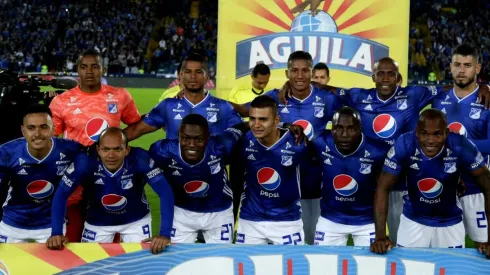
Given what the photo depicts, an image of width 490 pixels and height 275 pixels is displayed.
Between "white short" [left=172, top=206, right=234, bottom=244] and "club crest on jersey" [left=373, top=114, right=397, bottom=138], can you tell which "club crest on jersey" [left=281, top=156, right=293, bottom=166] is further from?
"club crest on jersey" [left=373, top=114, right=397, bottom=138]

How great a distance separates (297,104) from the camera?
580 cm

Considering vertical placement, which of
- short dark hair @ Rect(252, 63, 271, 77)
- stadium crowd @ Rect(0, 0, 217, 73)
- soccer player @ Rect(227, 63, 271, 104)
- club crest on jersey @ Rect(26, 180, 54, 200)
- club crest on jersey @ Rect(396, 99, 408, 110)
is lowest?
club crest on jersey @ Rect(26, 180, 54, 200)

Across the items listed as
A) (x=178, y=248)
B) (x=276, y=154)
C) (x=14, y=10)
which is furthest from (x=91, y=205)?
(x=14, y=10)

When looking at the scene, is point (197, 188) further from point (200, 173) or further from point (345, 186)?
point (345, 186)

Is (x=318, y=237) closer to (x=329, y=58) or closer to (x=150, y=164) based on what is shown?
(x=150, y=164)

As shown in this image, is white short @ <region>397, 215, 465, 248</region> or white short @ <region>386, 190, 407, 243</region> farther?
white short @ <region>386, 190, 407, 243</region>

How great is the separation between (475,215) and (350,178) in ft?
3.78

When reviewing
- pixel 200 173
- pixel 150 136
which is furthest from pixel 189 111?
pixel 150 136

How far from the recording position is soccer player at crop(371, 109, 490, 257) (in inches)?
182

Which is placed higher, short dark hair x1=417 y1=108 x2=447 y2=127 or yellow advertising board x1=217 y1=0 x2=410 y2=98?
yellow advertising board x1=217 y1=0 x2=410 y2=98

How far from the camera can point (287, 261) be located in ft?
14.7

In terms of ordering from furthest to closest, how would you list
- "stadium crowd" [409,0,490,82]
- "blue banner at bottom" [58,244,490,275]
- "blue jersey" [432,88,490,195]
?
"stadium crowd" [409,0,490,82], "blue jersey" [432,88,490,195], "blue banner at bottom" [58,244,490,275]

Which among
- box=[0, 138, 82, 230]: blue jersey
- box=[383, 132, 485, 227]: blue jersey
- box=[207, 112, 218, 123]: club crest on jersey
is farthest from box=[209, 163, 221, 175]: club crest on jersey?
box=[383, 132, 485, 227]: blue jersey

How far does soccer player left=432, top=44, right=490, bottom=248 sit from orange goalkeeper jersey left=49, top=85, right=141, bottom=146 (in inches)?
108
